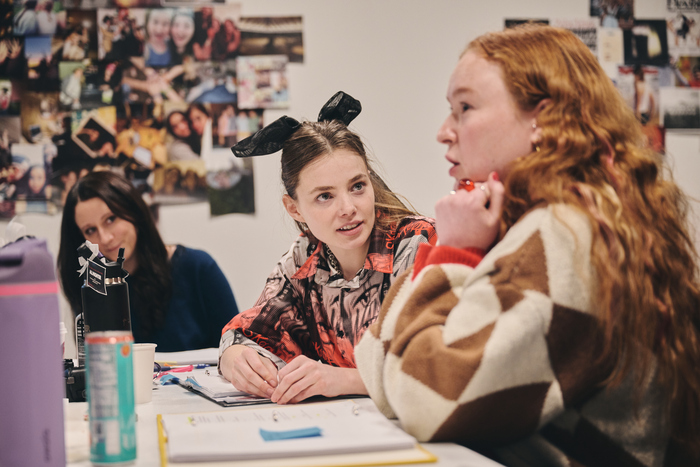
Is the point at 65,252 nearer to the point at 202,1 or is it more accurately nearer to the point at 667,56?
the point at 202,1

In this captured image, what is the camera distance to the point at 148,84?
2.59 m

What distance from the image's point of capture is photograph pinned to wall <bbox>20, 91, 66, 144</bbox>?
8.38 feet

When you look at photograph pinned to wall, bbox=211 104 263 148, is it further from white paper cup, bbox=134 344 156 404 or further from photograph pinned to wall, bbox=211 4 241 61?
white paper cup, bbox=134 344 156 404

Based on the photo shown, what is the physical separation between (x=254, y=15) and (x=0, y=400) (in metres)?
2.29

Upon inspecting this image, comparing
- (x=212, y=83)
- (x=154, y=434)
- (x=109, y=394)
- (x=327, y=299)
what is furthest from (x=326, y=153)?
(x=212, y=83)

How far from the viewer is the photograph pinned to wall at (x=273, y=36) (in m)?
2.62

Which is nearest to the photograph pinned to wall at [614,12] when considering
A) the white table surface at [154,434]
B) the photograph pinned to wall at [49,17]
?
the photograph pinned to wall at [49,17]

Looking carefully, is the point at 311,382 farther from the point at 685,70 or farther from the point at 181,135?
the point at 685,70

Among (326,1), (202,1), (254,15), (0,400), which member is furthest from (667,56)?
(0,400)

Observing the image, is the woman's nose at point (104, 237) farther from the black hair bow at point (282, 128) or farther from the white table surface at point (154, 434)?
the white table surface at point (154, 434)

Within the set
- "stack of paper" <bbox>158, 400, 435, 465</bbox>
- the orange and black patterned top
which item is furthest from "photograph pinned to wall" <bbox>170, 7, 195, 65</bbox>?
"stack of paper" <bbox>158, 400, 435, 465</bbox>

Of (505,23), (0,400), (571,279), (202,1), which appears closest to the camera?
(0,400)

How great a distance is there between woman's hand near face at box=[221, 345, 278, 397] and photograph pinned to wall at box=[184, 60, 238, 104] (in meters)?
1.59

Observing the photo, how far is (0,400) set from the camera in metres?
0.59
